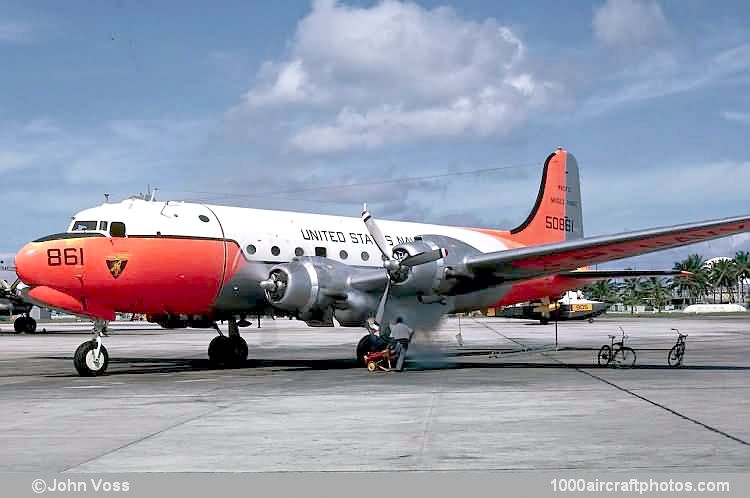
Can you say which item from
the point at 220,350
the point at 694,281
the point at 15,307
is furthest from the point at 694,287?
the point at 220,350

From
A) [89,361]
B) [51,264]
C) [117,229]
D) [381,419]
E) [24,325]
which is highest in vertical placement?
[117,229]

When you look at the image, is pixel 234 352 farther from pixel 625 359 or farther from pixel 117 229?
pixel 625 359

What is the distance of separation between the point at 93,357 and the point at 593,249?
11.8m

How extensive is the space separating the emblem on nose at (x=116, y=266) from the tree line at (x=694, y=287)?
164789 millimetres

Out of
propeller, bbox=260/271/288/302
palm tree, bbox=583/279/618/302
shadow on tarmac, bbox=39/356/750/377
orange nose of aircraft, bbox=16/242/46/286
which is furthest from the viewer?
palm tree, bbox=583/279/618/302

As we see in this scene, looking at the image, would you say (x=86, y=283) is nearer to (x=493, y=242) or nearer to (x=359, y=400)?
(x=359, y=400)

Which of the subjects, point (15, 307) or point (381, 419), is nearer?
point (381, 419)

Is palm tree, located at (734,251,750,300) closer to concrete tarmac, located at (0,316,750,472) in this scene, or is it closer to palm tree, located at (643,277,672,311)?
palm tree, located at (643,277,672,311)

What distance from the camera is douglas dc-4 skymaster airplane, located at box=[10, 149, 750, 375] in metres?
18.8

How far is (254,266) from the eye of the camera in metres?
20.9

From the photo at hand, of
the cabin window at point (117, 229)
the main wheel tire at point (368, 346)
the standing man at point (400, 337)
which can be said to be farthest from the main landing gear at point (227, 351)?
the standing man at point (400, 337)

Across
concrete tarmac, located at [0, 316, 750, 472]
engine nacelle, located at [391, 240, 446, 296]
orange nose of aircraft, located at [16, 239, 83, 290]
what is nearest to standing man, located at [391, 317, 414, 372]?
concrete tarmac, located at [0, 316, 750, 472]

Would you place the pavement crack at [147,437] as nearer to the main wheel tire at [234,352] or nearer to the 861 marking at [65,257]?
the 861 marking at [65,257]

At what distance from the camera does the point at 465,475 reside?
294 inches
